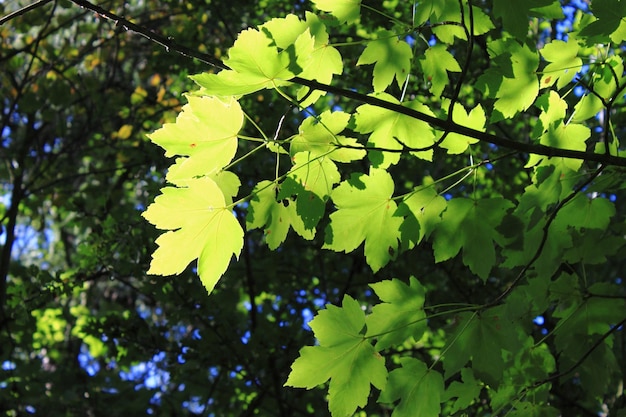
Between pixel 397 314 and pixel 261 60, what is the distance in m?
0.72

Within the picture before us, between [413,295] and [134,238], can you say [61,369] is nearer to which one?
[134,238]

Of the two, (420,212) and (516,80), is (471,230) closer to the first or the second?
(420,212)

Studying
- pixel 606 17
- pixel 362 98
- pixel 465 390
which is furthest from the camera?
pixel 465 390

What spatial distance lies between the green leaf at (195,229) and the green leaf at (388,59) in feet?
1.82

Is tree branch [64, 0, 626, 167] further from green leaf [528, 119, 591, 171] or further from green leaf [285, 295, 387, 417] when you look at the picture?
green leaf [285, 295, 387, 417]

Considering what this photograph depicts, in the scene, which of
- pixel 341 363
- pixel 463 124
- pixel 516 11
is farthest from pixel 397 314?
pixel 516 11

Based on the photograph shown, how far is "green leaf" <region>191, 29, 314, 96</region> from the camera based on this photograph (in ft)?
3.68

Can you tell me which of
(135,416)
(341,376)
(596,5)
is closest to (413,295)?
(341,376)

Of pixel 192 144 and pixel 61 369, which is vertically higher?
pixel 61 369

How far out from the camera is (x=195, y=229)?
1.27 meters

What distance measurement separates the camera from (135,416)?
3.93m

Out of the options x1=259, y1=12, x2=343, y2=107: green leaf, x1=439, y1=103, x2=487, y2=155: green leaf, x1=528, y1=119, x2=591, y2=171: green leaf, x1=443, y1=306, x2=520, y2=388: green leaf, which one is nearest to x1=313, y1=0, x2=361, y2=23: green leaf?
x1=259, y1=12, x2=343, y2=107: green leaf

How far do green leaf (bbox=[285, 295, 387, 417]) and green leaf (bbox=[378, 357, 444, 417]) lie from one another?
98 mm

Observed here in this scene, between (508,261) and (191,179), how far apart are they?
3.33 feet
